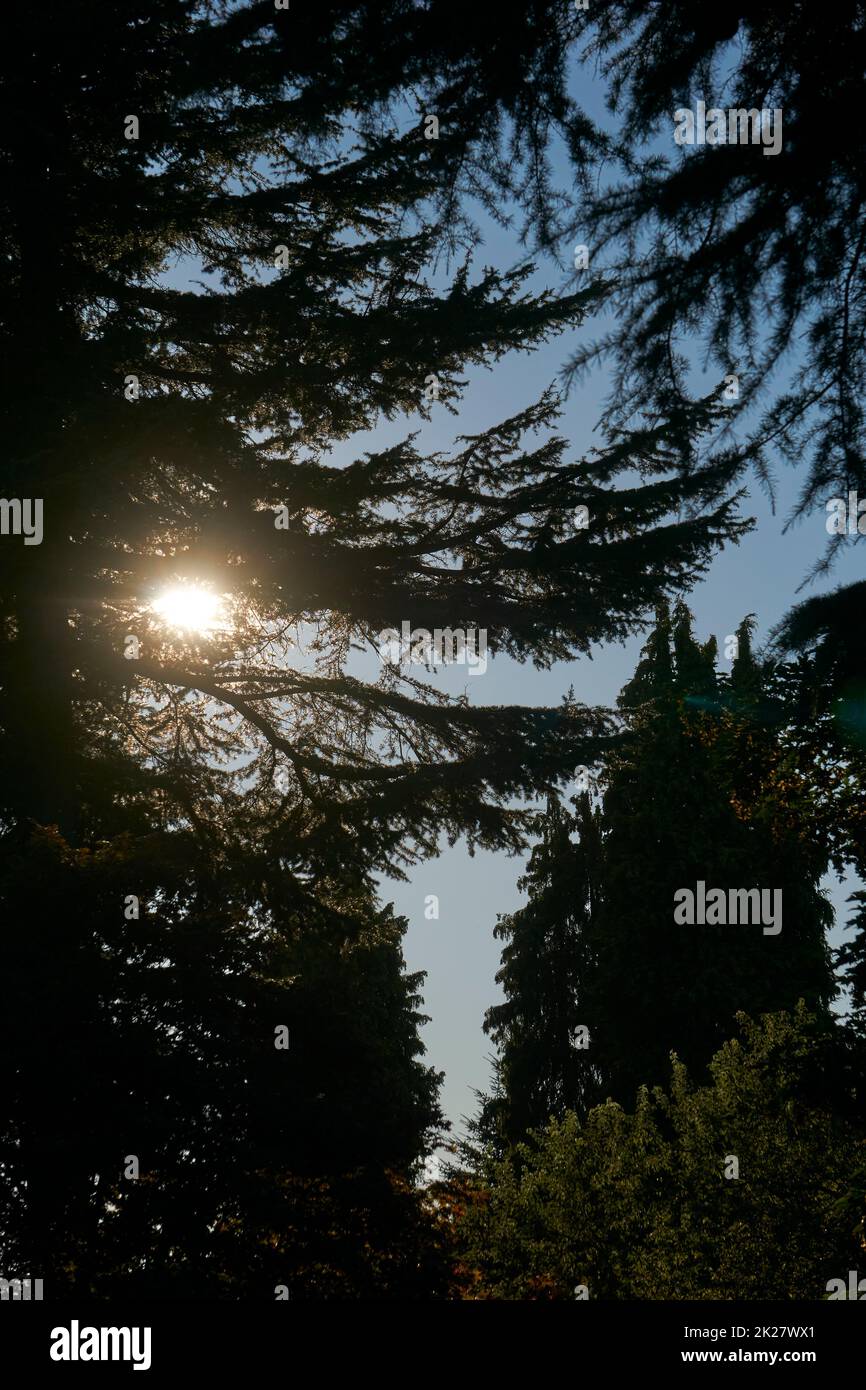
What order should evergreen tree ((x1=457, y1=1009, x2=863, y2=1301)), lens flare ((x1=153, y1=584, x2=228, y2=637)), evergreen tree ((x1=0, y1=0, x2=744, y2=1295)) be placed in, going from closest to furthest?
evergreen tree ((x1=0, y1=0, x2=744, y2=1295))
lens flare ((x1=153, y1=584, x2=228, y2=637))
evergreen tree ((x1=457, y1=1009, x2=863, y2=1301))

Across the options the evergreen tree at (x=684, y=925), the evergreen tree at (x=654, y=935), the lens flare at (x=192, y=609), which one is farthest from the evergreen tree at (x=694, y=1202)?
the lens flare at (x=192, y=609)

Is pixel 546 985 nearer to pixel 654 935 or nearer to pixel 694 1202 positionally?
pixel 654 935

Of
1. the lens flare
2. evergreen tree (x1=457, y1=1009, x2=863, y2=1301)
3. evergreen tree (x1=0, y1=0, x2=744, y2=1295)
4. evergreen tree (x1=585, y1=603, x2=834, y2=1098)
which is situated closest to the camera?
evergreen tree (x1=0, y1=0, x2=744, y2=1295)

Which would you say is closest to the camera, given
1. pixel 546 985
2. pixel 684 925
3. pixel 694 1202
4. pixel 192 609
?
pixel 192 609

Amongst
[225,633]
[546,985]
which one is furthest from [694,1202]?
Result: [546,985]

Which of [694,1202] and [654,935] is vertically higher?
[654,935]

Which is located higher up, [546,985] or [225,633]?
[225,633]

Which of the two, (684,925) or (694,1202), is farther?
(684,925)

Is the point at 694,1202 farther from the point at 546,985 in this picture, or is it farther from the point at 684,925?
the point at 546,985

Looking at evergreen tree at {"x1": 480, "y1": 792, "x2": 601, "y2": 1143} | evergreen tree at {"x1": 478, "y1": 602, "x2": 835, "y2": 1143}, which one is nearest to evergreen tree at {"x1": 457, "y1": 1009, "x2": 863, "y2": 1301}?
evergreen tree at {"x1": 478, "y1": 602, "x2": 835, "y2": 1143}

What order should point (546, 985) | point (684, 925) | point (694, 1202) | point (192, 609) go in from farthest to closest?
point (546, 985) → point (684, 925) → point (694, 1202) → point (192, 609)

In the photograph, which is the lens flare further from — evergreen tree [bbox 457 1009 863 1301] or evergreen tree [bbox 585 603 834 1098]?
evergreen tree [bbox 585 603 834 1098]

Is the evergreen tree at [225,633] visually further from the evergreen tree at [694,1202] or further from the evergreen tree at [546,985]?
the evergreen tree at [546,985]

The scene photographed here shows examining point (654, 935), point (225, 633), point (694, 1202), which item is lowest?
point (694, 1202)
